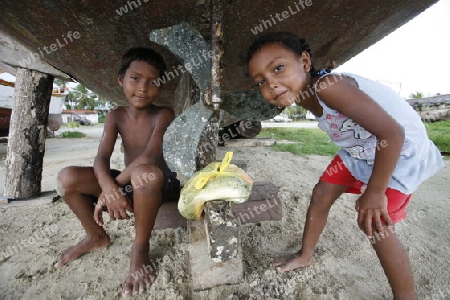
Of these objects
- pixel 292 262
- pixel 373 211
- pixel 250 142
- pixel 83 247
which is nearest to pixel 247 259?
pixel 292 262

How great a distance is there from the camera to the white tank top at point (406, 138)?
1158mm

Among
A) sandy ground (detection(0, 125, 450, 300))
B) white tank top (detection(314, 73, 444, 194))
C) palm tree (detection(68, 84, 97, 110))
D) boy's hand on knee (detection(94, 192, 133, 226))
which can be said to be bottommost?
sandy ground (detection(0, 125, 450, 300))

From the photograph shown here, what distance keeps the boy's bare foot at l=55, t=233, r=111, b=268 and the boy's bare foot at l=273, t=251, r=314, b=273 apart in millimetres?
1154

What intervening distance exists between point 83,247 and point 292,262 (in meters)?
1.33

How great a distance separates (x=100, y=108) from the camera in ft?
140

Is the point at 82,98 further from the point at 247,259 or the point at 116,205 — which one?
the point at 247,259

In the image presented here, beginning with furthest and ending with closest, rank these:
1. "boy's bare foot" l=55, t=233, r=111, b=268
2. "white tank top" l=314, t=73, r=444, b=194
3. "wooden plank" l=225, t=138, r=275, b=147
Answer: "wooden plank" l=225, t=138, r=275, b=147, "boy's bare foot" l=55, t=233, r=111, b=268, "white tank top" l=314, t=73, r=444, b=194

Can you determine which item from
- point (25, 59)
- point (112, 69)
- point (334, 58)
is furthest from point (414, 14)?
point (25, 59)

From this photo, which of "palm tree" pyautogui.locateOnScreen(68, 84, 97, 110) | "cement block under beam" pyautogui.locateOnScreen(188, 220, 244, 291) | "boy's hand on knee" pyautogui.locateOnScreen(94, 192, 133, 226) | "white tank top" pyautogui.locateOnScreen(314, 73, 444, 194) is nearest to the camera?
"white tank top" pyautogui.locateOnScreen(314, 73, 444, 194)

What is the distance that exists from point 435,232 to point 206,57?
218 centimetres

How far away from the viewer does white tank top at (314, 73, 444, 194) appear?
116cm

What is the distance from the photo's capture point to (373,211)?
41.0 inches

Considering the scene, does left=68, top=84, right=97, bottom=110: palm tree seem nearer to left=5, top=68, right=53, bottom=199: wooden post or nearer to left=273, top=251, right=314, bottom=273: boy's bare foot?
left=5, top=68, right=53, bottom=199: wooden post

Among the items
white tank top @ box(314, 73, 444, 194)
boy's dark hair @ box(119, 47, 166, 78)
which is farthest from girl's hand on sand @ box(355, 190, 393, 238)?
boy's dark hair @ box(119, 47, 166, 78)
